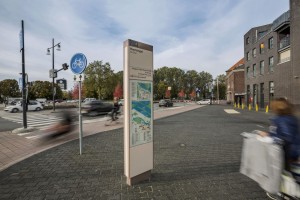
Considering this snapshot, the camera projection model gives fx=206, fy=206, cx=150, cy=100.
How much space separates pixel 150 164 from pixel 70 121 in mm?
5119

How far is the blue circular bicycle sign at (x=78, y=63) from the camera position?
18.9 ft

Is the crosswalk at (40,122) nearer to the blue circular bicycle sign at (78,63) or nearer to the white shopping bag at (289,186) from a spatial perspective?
the blue circular bicycle sign at (78,63)

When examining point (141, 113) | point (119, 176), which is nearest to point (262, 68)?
point (141, 113)

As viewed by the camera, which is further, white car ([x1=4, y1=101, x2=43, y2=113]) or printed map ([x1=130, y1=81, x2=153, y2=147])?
white car ([x1=4, y1=101, x2=43, y2=113])

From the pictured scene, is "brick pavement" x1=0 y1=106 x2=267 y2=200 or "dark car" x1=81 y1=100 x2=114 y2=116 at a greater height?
"dark car" x1=81 y1=100 x2=114 y2=116

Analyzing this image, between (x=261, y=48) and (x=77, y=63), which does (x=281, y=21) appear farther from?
(x=77, y=63)

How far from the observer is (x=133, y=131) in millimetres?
3850

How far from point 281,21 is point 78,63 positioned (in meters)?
27.5

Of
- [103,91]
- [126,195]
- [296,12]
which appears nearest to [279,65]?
[296,12]

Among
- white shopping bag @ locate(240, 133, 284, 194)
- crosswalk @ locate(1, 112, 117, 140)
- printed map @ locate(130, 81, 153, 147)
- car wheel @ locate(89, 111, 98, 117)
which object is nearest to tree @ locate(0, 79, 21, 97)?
crosswalk @ locate(1, 112, 117, 140)

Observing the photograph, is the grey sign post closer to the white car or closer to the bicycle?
the bicycle

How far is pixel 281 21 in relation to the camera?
24922 millimetres

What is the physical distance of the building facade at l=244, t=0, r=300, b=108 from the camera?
71.8 feet

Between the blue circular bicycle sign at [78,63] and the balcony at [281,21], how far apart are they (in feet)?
86.6
